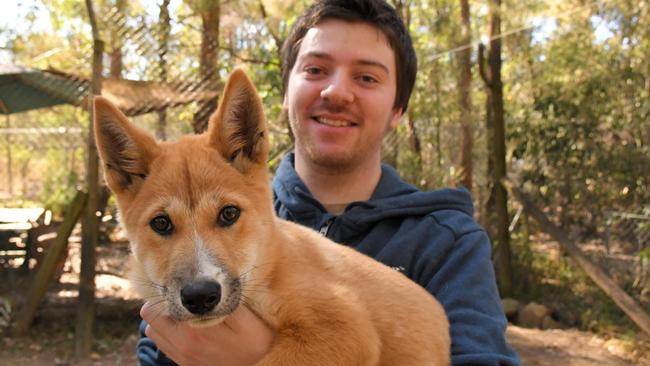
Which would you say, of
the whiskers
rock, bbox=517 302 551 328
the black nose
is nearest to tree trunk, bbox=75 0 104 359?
the whiskers

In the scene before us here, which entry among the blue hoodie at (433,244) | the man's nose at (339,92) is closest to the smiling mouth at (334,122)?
the man's nose at (339,92)

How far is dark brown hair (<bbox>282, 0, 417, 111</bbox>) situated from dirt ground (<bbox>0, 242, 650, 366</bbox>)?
4.77m

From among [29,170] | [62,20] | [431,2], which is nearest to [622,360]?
[431,2]

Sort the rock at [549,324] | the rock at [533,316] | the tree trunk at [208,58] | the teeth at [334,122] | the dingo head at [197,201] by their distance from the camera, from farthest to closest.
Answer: the rock at [533,316] → the rock at [549,324] → the tree trunk at [208,58] → the teeth at [334,122] → the dingo head at [197,201]

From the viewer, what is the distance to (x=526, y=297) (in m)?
9.59

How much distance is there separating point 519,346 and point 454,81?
18.9 ft

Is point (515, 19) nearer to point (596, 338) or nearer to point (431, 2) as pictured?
point (431, 2)

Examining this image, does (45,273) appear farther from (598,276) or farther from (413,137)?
(598,276)

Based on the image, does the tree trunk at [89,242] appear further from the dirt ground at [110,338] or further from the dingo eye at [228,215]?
the dingo eye at [228,215]

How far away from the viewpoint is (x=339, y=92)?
128 inches

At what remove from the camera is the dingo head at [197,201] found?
2.38 m

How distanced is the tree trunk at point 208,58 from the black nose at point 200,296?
517 centimetres

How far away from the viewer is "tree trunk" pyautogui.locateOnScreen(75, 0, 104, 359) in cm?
677

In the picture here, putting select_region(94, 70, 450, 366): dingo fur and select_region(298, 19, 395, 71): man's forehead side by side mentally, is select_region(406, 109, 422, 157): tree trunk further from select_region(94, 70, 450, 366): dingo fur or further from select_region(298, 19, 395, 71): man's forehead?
select_region(94, 70, 450, 366): dingo fur
